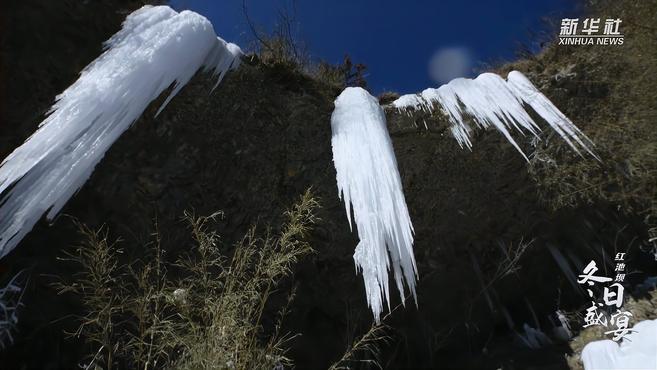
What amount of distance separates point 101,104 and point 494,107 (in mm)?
2698

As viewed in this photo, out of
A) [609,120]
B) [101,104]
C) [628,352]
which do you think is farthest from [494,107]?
[101,104]

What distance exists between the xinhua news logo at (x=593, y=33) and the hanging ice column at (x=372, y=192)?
6.50 feet

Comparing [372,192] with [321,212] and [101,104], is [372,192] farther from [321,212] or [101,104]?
[101,104]

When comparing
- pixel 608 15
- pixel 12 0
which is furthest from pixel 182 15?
pixel 608 15

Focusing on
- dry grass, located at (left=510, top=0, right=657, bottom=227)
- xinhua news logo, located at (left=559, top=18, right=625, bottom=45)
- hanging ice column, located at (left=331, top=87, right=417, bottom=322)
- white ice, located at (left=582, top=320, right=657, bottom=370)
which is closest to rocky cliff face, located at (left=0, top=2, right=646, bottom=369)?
dry grass, located at (left=510, top=0, right=657, bottom=227)

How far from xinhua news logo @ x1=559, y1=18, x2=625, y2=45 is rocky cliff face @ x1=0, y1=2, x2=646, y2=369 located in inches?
25.9

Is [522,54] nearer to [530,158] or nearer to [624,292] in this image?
[530,158]

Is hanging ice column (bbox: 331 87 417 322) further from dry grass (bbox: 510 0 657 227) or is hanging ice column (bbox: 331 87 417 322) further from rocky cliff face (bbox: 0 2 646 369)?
dry grass (bbox: 510 0 657 227)

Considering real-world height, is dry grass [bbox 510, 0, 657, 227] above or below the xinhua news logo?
below

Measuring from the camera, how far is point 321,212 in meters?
3.07

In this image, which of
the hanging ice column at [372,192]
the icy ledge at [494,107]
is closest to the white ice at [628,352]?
the hanging ice column at [372,192]

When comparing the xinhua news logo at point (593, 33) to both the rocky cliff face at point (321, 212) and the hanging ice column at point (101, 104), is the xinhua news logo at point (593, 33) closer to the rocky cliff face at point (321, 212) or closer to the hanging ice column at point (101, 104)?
the rocky cliff face at point (321, 212)

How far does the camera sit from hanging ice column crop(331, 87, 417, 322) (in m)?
2.44

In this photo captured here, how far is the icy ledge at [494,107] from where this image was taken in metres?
3.42
